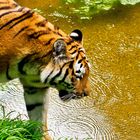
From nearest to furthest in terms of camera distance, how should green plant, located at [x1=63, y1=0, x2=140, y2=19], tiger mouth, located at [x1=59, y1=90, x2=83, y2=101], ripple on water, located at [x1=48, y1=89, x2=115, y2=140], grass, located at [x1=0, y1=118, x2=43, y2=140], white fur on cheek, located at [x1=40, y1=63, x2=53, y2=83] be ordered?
white fur on cheek, located at [x1=40, y1=63, x2=53, y2=83]
grass, located at [x1=0, y1=118, x2=43, y2=140]
tiger mouth, located at [x1=59, y1=90, x2=83, y2=101]
ripple on water, located at [x1=48, y1=89, x2=115, y2=140]
green plant, located at [x1=63, y1=0, x2=140, y2=19]

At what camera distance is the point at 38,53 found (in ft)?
12.9

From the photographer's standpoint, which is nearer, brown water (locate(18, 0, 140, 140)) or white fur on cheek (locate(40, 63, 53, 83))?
white fur on cheek (locate(40, 63, 53, 83))

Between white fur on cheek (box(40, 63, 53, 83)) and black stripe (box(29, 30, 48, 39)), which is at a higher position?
black stripe (box(29, 30, 48, 39))

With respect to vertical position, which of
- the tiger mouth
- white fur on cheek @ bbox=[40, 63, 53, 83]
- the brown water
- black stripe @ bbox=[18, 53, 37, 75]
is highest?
Result: black stripe @ bbox=[18, 53, 37, 75]

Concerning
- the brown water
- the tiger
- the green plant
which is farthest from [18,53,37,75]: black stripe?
the green plant

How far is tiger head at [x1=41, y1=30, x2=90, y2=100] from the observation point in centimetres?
390

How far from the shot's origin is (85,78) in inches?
161

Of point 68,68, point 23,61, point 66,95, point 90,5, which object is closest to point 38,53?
point 23,61

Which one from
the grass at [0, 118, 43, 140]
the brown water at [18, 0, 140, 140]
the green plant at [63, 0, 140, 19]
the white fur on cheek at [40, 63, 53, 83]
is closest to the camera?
the white fur on cheek at [40, 63, 53, 83]

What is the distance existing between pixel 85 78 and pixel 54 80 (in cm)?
25

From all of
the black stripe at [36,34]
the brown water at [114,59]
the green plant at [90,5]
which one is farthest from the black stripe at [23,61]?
the green plant at [90,5]

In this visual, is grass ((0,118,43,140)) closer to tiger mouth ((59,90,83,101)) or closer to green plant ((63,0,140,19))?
tiger mouth ((59,90,83,101))

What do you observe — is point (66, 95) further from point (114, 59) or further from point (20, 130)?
point (114, 59)

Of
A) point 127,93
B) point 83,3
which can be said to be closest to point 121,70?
point 127,93
